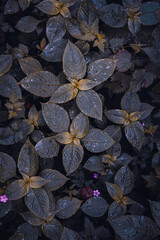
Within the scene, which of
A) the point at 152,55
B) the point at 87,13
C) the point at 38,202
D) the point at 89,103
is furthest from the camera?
the point at 152,55

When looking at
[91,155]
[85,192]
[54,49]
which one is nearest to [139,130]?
[91,155]

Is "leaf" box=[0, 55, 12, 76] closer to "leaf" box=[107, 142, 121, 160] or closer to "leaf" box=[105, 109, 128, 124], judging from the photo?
"leaf" box=[105, 109, 128, 124]

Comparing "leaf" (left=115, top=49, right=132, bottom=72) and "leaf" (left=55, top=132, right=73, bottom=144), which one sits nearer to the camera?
"leaf" (left=55, top=132, right=73, bottom=144)

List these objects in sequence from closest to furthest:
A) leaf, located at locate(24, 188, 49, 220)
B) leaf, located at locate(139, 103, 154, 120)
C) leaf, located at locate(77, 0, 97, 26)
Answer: leaf, located at locate(24, 188, 49, 220), leaf, located at locate(77, 0, 97, 26), leaf, located at locate(139, 103, 154, 120)

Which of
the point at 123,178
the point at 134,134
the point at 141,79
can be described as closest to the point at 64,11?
the point at 141,79

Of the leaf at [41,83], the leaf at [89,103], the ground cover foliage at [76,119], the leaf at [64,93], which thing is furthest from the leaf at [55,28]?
the leaf at [89,103]

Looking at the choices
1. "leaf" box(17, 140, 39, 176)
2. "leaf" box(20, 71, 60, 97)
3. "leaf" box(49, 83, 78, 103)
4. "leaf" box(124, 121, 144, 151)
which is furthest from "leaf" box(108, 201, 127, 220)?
"leaf" box(20, 71, 60, 97)

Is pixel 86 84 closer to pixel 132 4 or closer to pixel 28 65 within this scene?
pixel 28 65
